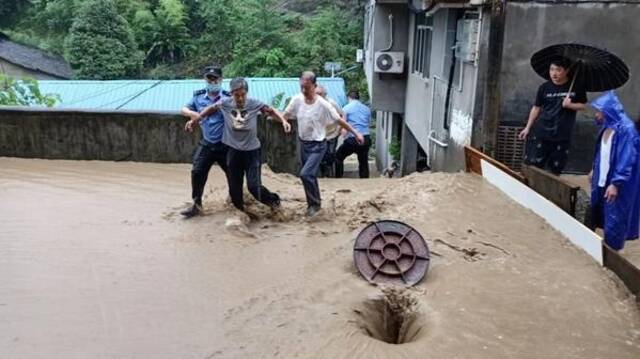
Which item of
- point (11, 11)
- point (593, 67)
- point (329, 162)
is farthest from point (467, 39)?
point (11, 11)

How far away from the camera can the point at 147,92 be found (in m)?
21.0

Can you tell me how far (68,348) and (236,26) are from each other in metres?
28.4

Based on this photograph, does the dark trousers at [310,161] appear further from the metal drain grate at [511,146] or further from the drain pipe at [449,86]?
the drain pipe at [449,86]

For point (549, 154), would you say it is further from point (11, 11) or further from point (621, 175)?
point (11, 11)

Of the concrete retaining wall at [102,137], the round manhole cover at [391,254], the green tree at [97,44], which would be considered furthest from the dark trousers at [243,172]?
the green tree at [97,44]

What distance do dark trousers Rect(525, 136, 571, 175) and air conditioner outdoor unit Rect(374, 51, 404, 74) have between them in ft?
27.2

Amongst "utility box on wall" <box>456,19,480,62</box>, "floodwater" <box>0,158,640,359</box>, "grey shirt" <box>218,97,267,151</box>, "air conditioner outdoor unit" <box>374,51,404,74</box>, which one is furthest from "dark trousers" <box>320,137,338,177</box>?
"air conditioner outdoor unit" <box>374,51,404,74</box>

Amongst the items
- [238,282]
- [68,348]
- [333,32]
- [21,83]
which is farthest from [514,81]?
[333,32]

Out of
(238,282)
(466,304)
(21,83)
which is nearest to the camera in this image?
(466,304)

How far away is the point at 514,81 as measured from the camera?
8.34 m

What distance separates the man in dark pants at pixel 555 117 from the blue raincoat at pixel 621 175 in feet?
3.92

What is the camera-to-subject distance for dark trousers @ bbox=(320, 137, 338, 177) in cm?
973

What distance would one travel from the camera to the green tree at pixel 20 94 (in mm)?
11477

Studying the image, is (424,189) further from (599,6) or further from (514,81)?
(599,6)
